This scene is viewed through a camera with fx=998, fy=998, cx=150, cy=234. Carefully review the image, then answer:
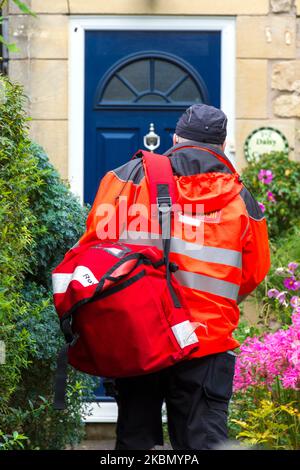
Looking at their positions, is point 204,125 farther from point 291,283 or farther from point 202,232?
point 291,283

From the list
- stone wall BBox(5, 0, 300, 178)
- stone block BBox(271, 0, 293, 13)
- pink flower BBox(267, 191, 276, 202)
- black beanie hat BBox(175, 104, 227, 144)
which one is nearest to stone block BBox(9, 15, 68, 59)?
stone wall BBox(5, 0, 300, 178)

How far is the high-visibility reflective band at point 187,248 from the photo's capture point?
3.86 meters

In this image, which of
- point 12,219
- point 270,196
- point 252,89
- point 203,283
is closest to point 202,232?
point 203,283

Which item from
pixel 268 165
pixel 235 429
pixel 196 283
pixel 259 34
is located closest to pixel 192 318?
pixel 196 283

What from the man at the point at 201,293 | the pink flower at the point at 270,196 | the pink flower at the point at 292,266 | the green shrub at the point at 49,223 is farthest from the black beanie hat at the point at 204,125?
the pink flower at the point at 270,196

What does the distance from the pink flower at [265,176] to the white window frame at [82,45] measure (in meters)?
0.33

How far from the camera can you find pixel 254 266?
404cm

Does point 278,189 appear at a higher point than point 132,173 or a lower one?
lower

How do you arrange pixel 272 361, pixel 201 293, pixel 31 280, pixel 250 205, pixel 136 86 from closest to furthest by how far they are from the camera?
1. pixel 201 293
2. pixel 250 205
3. pixel 272 361
4. pixel 31 280
5. pixel 136 86

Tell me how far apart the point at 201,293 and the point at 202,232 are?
238mm

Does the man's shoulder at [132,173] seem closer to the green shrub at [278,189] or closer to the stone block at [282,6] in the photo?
the green shrub at [278,189]

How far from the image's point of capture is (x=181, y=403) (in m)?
3.92
